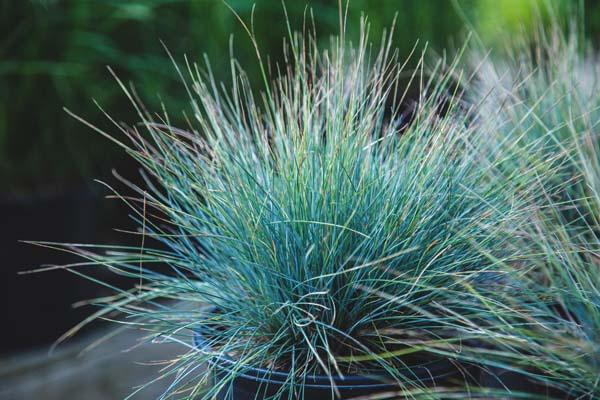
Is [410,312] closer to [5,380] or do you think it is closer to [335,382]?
[335,382]

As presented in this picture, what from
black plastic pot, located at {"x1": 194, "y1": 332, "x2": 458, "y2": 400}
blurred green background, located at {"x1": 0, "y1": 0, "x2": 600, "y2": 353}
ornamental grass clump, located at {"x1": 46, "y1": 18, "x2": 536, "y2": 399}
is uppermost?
ornamental grass clump, located at {"x1": 46, "y1": 18, "x2": 536, "y2": 399}

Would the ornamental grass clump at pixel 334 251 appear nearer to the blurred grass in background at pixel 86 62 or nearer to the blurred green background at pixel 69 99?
the blurred green background at pixel 69 99

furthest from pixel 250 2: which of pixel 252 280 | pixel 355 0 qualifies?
pixel 252 280

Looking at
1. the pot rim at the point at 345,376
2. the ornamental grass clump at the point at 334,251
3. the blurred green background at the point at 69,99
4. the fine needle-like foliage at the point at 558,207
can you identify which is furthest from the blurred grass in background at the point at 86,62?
the pot rim at the point at 345,376

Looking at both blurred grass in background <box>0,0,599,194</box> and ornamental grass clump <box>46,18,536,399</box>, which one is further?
blurred grass in background <box>0,0,599,194</box>

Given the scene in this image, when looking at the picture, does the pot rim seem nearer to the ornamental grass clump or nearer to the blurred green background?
the ornamental grass clump

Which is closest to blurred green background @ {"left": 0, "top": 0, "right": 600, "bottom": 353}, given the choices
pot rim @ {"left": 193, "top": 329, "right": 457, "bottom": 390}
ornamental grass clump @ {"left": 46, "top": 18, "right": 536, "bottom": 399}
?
ornamental grass clump @ {"left": 46, "top": 18, "right": 536, "bottom": 399}
